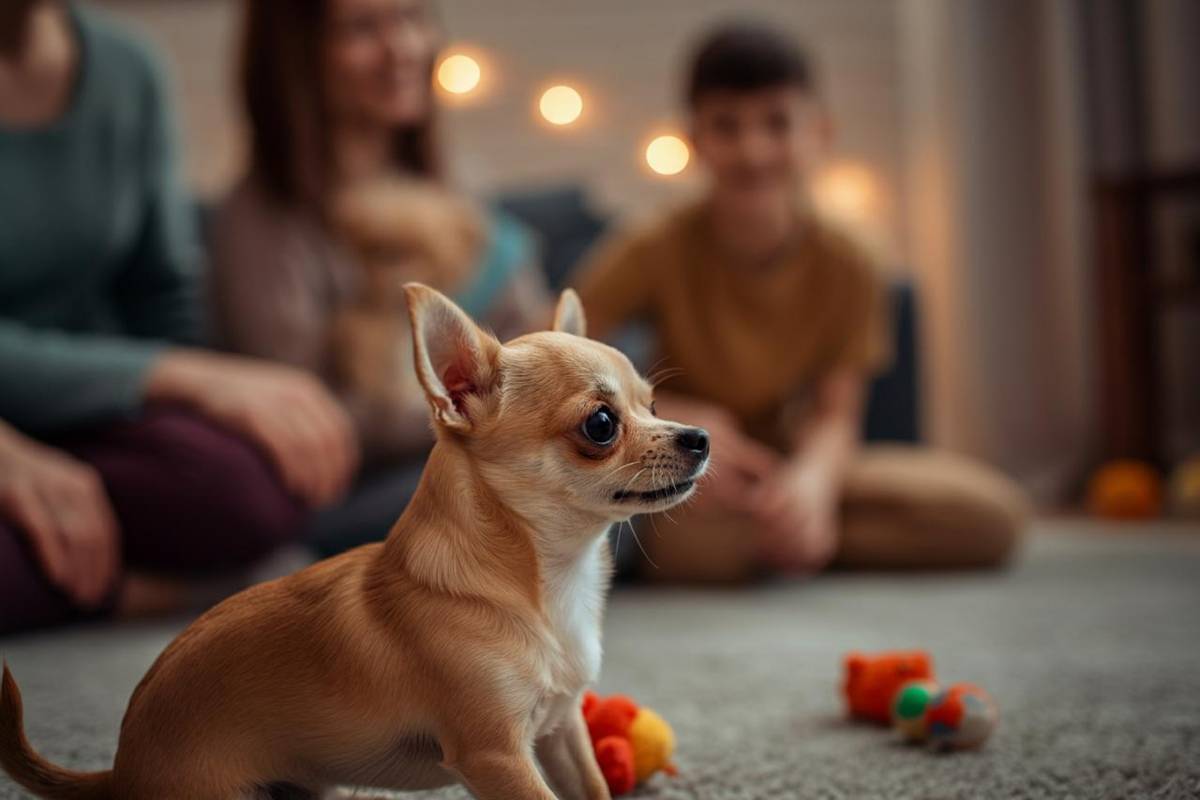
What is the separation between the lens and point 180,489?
1564mm

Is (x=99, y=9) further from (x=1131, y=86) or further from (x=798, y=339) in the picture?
(x=1131, y=86)

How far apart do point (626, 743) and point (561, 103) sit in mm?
3356

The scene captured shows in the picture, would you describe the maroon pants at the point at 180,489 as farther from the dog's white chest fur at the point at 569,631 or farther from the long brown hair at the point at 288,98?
the dog's white chest fur at the point at 569,631

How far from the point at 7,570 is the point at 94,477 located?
0.57ft

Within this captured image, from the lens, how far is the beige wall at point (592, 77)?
393 cm

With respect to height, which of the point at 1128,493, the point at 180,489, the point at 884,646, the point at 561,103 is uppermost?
the point at 561,103

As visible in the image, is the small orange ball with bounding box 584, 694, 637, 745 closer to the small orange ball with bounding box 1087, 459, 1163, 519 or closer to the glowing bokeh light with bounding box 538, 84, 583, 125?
the small orange ball with bounding box 1087, 459, 1163, 519

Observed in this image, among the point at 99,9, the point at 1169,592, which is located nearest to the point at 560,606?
the point at 1169,592

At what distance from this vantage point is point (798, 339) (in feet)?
6.81

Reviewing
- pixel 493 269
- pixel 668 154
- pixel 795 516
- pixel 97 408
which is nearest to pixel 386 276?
pixel 493 269

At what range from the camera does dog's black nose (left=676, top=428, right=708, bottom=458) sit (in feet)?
2.31

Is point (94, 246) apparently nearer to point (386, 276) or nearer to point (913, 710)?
point (386, 276)

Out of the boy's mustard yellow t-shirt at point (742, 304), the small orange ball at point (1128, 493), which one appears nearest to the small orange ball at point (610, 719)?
the boy's mustard yellow t-shirt at point (742, 304)

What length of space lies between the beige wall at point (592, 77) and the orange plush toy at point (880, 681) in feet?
10.0
